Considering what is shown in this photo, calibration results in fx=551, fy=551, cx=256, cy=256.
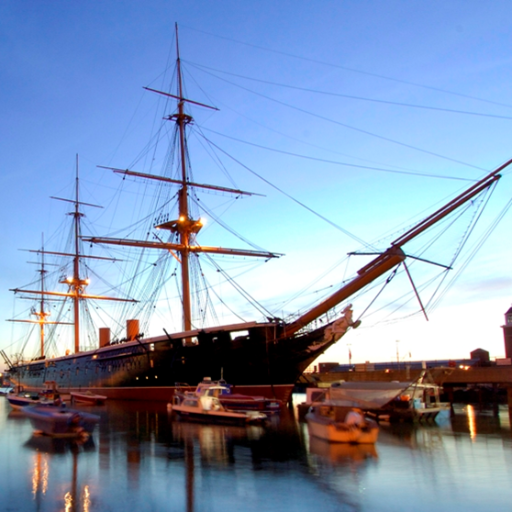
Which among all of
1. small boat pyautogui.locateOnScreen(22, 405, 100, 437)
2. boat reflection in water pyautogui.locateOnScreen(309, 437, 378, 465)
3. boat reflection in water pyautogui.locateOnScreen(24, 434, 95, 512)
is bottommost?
boat reflection in water pyautogui.locateOnScreen(309, 437, 378, 465)

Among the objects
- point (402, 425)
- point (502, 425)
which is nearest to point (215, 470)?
point (402, 425)

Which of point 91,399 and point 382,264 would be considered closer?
point 382,264

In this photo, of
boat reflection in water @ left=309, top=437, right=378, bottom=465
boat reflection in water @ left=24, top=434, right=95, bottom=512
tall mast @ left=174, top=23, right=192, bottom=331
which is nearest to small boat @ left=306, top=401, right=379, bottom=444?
boat reflection in water @ left=309, top=437, right=378, bottom=465

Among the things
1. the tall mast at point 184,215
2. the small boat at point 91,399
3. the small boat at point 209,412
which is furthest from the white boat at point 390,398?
the small boat at point 91,399

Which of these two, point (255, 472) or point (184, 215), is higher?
point (184, 215)

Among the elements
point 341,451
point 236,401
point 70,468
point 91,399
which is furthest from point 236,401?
point 91,399

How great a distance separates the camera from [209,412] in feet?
80.1

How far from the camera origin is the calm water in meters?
10.4

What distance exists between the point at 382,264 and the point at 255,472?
1542 cm

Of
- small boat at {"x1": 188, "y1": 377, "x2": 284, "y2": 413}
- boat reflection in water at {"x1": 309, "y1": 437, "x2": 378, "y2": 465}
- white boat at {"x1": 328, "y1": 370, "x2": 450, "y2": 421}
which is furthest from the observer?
small boat at {"x1": 188, "y1": 377, "x2": 284, "y2": 413}

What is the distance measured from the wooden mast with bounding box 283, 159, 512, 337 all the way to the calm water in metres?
8.35

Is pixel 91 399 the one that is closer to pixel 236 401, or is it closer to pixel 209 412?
pixel 236 401

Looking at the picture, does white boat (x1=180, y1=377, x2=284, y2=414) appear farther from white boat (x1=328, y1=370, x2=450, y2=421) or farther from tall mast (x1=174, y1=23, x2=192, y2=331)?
tall mast (x1=174, y1=23, x2=192, y2=331)

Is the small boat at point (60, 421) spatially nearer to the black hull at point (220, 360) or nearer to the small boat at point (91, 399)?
the black hull at point (220, 360)
